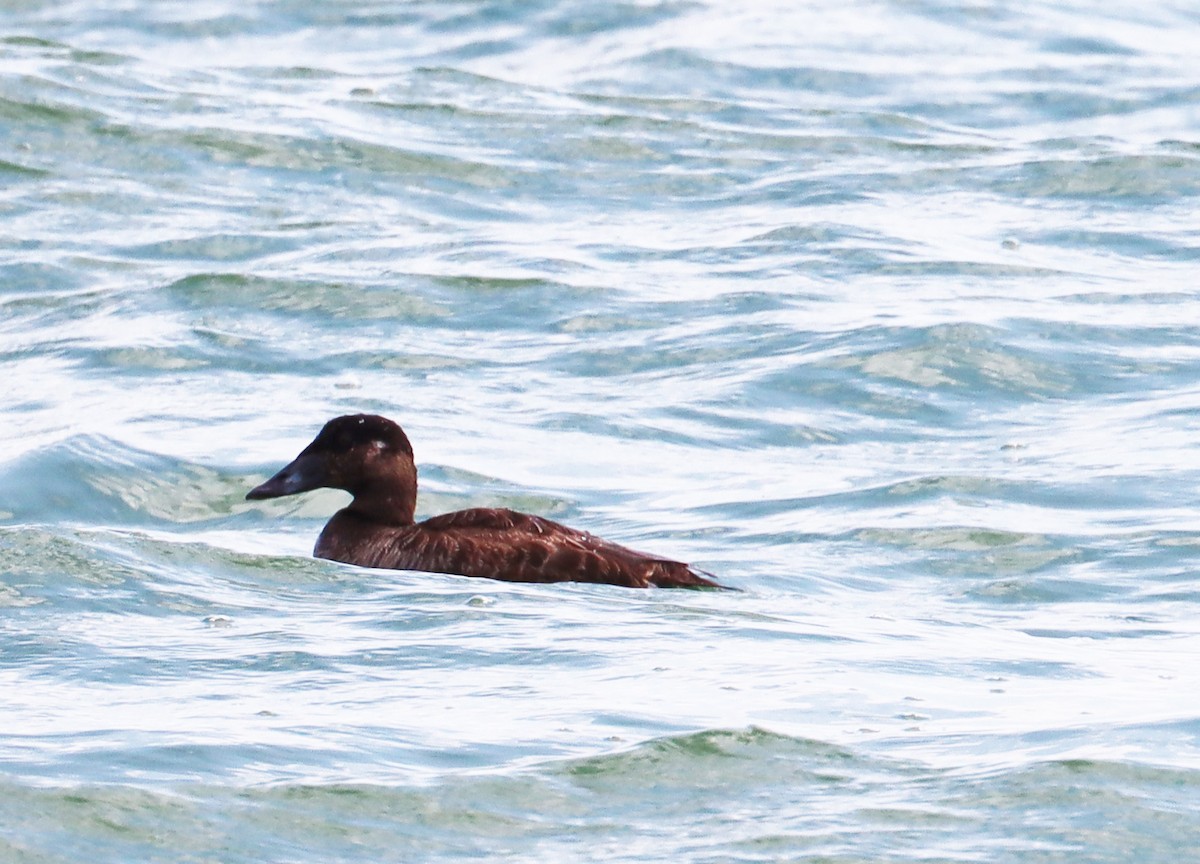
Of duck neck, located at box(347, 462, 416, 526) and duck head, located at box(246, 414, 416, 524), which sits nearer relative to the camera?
duck neck, located at box(347, 462, 416, 526)

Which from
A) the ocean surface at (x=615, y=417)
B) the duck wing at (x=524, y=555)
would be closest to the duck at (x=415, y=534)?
the duck wing at (x=524, y=555)

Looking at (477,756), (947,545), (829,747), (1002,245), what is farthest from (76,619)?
(1002,245)

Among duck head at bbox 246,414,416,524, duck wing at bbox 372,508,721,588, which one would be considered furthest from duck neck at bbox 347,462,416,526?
duck wing at bbox 372,508,721,588

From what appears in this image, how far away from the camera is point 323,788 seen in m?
5.49

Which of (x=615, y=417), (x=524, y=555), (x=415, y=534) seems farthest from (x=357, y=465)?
(x=615, y=417)

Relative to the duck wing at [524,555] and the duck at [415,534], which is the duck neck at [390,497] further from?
the duck wing at [524,555]

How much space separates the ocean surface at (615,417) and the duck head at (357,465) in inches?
12.4

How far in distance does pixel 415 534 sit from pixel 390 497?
48cm

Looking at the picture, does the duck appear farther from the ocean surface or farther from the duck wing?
the ocean surface

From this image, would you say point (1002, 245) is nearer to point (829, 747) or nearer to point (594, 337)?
point (594, 337)

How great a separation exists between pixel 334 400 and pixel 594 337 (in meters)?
2.04

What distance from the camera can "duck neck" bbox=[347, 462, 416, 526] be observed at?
9.16 meters

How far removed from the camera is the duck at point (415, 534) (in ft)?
27.3

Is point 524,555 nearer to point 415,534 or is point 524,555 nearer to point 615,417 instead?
point 415,534
